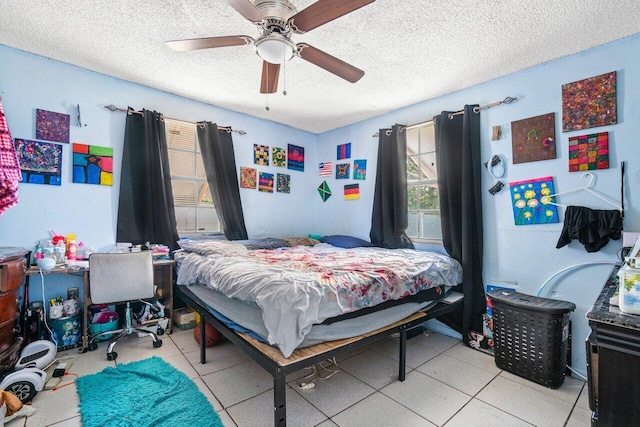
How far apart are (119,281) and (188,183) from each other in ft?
4.78

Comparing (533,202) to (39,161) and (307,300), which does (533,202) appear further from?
(39,161)

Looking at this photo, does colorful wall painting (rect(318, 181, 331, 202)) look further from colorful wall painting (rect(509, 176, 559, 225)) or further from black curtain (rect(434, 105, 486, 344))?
colorful wall painting (rect(509, 176, 559, 225))

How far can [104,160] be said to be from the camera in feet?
9.68

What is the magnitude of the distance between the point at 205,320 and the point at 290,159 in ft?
8.97

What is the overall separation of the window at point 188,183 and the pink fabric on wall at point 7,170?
1.34 metres

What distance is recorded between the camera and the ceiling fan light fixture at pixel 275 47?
5.81 feet

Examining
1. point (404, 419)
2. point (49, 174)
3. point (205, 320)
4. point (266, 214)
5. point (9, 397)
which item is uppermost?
point (49, 174)

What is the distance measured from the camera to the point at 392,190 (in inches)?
139

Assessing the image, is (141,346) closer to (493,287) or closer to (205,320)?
(205,320)

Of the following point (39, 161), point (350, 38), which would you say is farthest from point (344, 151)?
point (39, 161)

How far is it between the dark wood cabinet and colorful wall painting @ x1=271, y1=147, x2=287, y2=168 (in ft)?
12.3

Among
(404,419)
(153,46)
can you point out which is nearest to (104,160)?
(153,46)

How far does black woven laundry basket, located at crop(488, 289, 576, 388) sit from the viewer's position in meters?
2.08

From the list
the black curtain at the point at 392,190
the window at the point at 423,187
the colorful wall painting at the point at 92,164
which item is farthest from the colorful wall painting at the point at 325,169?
the colorful wall painting at the point at 92,164
